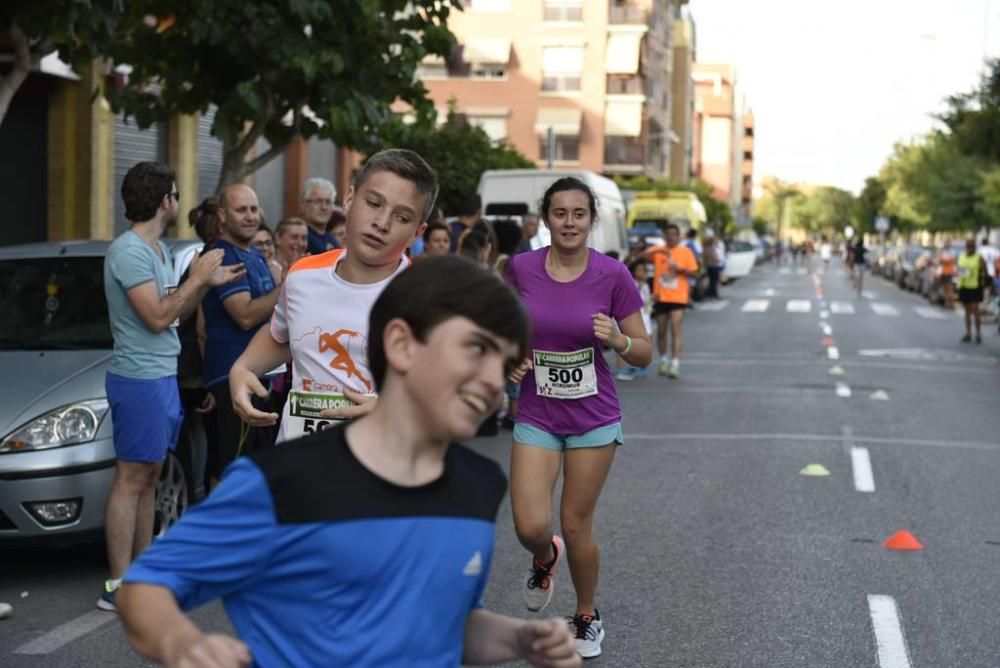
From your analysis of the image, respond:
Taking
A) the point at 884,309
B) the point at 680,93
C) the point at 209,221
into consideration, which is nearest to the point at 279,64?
the point at 209,221

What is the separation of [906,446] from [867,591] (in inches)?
215

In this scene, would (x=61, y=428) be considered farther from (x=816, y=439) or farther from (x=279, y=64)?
(x=816, y=439)

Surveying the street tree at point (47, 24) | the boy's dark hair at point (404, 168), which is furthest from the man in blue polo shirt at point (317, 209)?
the boy's dark hair at point (404, 168)

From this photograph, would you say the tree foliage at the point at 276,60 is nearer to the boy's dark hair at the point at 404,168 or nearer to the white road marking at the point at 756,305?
the boy's dark hair at the point at 404,168

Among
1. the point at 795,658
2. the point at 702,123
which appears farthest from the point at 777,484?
the point at 702,123

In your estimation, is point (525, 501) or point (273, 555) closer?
point (273, 555)

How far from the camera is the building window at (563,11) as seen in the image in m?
65.7

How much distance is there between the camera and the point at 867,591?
737 cm

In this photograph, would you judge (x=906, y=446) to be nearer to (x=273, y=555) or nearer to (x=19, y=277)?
(x=19, y=277)

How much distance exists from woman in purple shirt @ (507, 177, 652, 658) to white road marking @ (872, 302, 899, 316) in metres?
30.3

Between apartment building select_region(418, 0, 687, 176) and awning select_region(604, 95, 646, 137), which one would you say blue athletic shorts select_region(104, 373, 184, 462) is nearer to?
apartment building select_region(418, 0, 687, 176)

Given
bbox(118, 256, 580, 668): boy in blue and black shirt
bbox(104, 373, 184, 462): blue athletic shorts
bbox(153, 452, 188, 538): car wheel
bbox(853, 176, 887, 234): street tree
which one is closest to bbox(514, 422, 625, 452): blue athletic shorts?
bbox(104, 373, 184, 462): blue athletic shorts

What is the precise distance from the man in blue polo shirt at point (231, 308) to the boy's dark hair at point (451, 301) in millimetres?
4809

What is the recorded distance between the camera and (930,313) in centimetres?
3656
